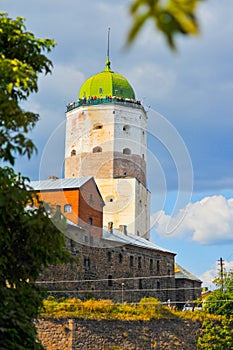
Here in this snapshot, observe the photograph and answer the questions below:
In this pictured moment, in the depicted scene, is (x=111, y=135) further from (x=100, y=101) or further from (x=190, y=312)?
(x=190, y=312)

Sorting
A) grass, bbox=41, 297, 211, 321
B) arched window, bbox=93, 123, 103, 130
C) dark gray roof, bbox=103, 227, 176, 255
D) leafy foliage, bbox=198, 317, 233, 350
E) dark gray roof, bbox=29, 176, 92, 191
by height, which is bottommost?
leafy foliage, bbox=198, 317, 233, 350

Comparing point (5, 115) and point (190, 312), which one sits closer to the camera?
point (5, 115)

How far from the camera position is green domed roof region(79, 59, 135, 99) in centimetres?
6756

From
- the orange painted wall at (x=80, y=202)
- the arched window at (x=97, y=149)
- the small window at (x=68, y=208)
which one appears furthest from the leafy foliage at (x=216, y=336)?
the arched window at (x=97, y=149)

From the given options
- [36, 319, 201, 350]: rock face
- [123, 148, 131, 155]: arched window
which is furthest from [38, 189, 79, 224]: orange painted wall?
[123, 148, 131, 155]: arched window

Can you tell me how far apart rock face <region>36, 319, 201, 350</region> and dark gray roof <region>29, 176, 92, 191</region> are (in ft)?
55.6

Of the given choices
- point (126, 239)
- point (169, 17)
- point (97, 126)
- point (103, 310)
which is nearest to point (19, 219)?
point (169, 17)

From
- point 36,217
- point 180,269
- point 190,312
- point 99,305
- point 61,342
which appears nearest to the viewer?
point 36,217

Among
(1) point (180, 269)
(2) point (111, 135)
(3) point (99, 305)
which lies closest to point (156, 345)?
(3) point (99, 305)

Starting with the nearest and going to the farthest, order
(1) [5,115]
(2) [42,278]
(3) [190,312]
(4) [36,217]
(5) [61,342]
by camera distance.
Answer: (1) [5,115], (4) [36,217], (5) [61,342], (3) [190,312], (2) [42,278]

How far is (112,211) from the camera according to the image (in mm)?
65688

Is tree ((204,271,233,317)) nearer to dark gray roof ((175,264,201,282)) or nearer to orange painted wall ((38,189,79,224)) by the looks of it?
orange painted wall ((38,189,79,224))

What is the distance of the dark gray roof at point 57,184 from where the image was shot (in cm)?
4785

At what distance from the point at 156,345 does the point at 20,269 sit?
2289 centimetres
